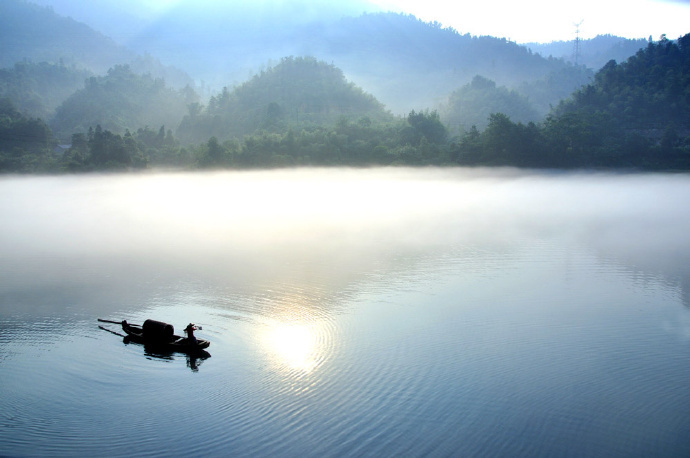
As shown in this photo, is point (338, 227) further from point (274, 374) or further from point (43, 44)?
point (43, 44)

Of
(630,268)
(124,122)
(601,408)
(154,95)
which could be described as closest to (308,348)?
(601,408)

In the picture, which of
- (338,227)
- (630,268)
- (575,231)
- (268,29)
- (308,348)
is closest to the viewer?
(308,348)

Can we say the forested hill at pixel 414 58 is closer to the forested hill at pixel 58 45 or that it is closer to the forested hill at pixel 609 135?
the forested hill at pixel 58 45

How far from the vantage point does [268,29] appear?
109 meters

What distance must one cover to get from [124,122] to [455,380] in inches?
1921

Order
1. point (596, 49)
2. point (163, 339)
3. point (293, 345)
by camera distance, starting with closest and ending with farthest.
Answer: point (163, 339)
point (293, 345)
point (596, 49)

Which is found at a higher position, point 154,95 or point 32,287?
point 154,95

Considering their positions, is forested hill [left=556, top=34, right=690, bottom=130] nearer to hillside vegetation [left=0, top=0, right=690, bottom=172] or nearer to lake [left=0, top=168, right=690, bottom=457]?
hillside vegetation [left=0, top=0, right=690, bottom=172]

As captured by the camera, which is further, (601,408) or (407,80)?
(407,80)

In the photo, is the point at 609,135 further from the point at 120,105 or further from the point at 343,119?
the point at 120,105

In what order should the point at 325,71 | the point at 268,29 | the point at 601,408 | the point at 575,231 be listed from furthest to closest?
the point at 268,29
the point at 325,71
the point at 575,231
the point at 601,408

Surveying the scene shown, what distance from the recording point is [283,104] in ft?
156

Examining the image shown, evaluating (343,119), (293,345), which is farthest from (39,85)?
(293,345)

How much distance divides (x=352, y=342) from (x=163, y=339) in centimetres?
226
